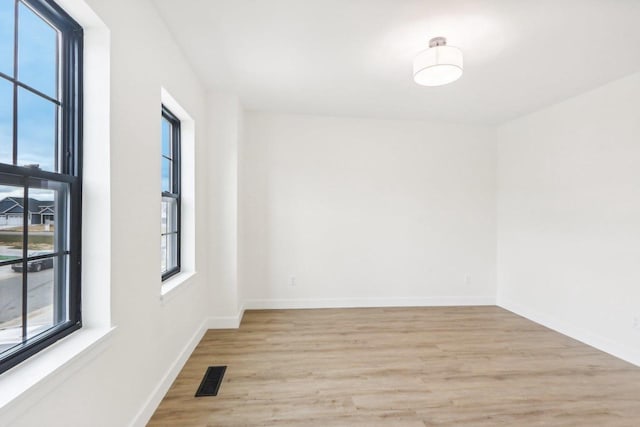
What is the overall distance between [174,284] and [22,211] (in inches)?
56.0

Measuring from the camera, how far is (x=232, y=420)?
1.87 m

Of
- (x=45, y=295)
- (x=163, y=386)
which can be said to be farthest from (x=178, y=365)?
(x=45, y=295)

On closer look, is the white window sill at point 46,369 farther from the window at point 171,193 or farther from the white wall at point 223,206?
the white wall at point 223,206

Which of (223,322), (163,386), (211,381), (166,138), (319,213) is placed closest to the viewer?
(163,386)

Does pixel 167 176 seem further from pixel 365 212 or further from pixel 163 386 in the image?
pixel 365 212

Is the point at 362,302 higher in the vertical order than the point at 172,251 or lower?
lower

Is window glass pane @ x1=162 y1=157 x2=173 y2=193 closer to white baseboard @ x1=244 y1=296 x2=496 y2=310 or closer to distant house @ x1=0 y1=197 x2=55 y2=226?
distant house @ x1=0 y1=197 x2=55 y2=226

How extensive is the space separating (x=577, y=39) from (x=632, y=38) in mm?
396

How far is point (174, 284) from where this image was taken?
7.95 ft

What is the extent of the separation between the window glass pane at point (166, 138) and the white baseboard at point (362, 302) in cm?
219

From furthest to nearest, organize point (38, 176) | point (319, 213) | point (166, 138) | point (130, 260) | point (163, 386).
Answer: point (319, 213), point (166, 138), point (163, 386), point (130, 260), point (38, 176)

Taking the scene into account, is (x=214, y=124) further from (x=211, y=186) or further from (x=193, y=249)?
(x=193, y=249)

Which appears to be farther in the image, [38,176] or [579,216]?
[579,216]

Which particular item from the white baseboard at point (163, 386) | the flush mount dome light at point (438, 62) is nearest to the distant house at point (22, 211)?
the white baseboard at point (163, 386)
